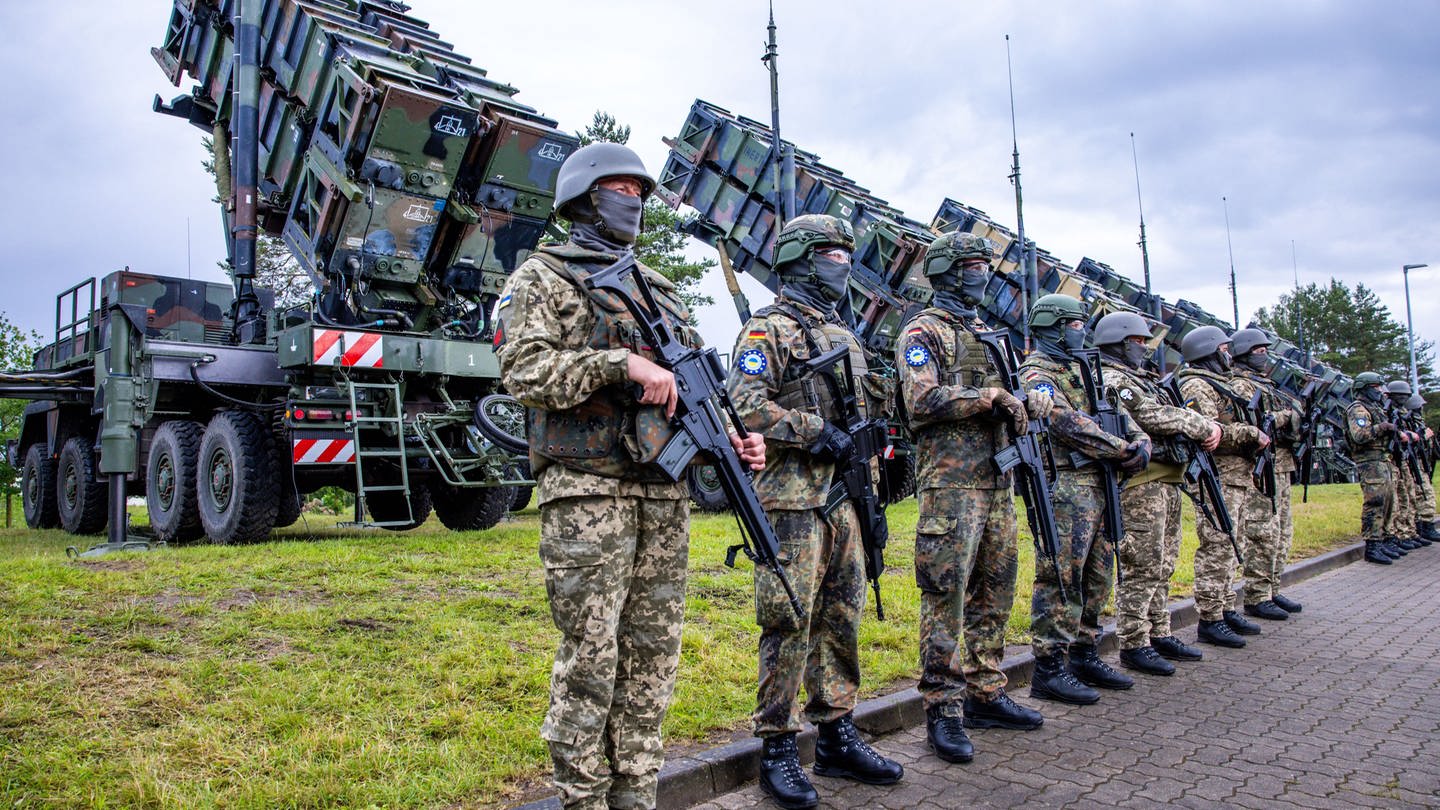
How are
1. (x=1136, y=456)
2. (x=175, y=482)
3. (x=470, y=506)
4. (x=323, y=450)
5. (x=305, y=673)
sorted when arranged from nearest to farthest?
(x=305, y=673)
(x=1136, y=456)
(x=323, y=450)
(x=175, y=482)
(x=470, y=506)

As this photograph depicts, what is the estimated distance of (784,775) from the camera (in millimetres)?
3480

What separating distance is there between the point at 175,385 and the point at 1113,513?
7.94 metres

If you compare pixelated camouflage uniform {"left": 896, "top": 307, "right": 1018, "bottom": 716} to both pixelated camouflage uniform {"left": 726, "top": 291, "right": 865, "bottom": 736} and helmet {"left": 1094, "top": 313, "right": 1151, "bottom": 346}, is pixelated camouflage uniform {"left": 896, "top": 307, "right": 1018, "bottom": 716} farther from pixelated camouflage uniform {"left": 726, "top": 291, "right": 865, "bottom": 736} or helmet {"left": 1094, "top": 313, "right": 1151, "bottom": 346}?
helmet {"left": 1094, "top": 313, "right": 1151, "bottom": 346}

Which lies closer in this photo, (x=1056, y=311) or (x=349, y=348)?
(x=1056, y=311)

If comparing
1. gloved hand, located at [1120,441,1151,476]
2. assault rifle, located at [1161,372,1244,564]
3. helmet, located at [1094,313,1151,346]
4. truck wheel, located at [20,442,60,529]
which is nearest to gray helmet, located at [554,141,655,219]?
gloved hand, located at [1120,441,1151,476]

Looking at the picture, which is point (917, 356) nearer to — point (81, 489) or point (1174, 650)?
point (1174, 650)

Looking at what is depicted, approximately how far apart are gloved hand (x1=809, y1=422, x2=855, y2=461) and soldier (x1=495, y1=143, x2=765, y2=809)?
2.02 feet

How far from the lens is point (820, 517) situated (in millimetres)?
3656

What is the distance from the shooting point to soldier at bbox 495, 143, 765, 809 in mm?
2695

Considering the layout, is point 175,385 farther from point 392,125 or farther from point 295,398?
point 392,125

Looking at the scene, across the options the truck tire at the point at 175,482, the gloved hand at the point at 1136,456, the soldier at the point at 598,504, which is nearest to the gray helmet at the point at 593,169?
the soldier at the point at 598,504

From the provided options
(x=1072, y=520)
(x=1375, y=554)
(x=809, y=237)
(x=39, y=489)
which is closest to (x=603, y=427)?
(x=809, y=237)

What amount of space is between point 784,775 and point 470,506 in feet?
22.0

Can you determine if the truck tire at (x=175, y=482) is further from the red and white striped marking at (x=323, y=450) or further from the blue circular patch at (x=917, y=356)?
the blue circular patch at (x=917, y=356)
